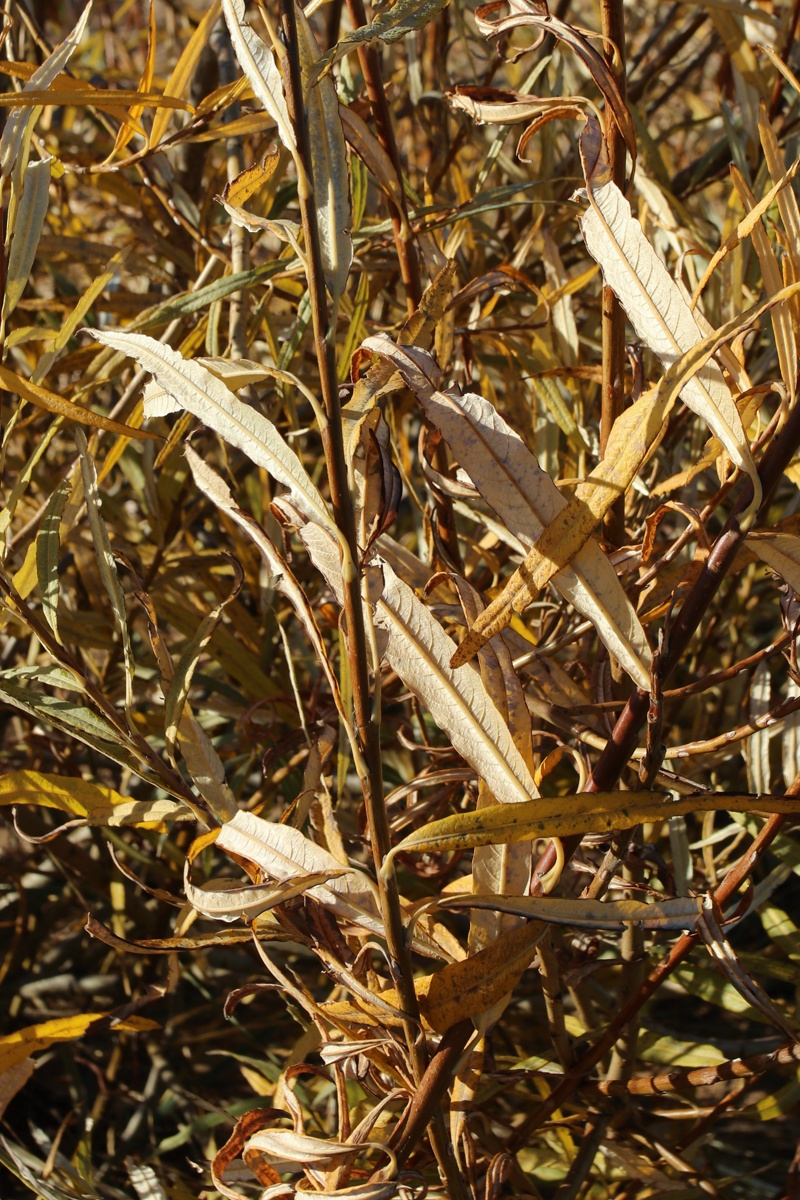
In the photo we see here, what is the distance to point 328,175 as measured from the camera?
335 millimetres

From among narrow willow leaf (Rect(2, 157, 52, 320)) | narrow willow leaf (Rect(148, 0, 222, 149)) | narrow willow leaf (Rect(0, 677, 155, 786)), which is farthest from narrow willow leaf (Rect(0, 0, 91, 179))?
narrow willow leaf (Rect(0, 677, 155, 786))

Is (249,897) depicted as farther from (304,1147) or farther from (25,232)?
(25,232)

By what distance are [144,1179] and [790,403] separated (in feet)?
1.99

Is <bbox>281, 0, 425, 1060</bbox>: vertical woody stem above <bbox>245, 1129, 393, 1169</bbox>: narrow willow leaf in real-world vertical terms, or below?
above

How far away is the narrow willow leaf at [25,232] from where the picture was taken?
0.46 m

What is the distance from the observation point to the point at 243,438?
35 cm

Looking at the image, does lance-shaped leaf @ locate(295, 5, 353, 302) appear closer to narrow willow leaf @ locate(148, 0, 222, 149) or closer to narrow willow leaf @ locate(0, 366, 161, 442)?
narrow willow leaf @ locate(0, 366, 161, 442)

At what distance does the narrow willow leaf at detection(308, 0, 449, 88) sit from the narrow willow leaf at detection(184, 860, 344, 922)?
262 mm

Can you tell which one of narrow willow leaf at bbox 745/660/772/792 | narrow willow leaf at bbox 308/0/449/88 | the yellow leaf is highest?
narrow willow leaf at bbox 308/0/449/88

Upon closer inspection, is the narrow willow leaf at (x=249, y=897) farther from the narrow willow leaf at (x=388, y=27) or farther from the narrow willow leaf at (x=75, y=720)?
the narrow willow leaf at (x=388, y=27)

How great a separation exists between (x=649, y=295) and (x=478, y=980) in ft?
0.84

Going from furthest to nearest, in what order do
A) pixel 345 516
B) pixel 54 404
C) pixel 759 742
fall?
pixel 759 742 < pixel 54 404 < pixel 345 516

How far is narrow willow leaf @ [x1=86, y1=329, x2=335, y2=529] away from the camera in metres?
0.35

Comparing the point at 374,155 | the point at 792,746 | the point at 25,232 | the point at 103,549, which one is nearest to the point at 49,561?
the point at 103,549
